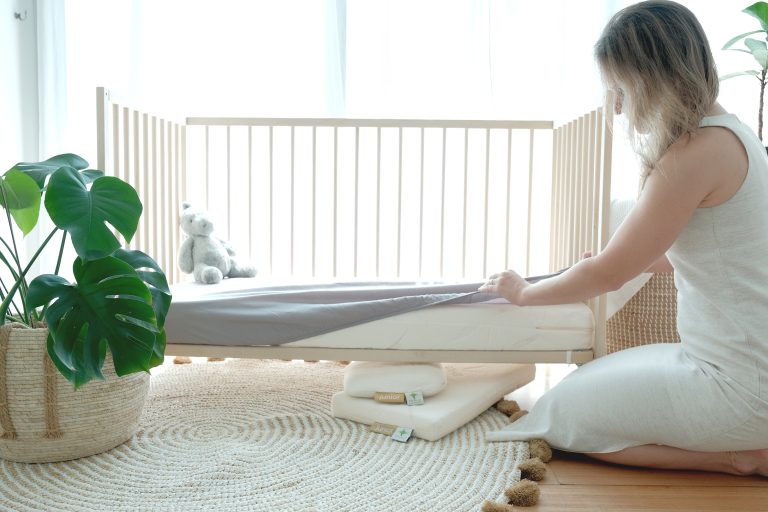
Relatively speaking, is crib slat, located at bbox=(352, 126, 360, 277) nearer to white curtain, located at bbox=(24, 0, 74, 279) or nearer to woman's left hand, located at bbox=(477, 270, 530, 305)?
woman's left hand, located at bbox=(477, 270, 530, 305)

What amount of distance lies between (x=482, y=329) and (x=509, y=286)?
117 mm

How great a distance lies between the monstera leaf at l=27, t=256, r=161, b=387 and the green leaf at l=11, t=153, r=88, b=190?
0.67 ft

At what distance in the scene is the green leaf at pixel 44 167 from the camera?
3.89ft

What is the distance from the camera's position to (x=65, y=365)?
1.03 m

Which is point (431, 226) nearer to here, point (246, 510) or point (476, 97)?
point (476, 97)

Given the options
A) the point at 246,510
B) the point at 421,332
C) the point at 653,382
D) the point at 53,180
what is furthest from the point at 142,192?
the point at 653,382

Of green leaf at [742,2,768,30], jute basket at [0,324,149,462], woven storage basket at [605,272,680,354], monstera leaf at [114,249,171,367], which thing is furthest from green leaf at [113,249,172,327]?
green leaf at [742,2,768,30]

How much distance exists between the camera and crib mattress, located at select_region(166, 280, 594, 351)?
1.36 m

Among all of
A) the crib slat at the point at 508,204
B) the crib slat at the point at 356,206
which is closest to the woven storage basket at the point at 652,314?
Result: the crib slat at the point at 508,204

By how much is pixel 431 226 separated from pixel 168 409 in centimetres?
110

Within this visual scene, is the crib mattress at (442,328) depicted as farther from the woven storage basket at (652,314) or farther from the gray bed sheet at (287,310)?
the woven storage basket at (652,314)

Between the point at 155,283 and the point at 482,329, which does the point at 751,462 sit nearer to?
the point at 482,329

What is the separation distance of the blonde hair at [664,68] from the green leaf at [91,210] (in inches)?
32.1

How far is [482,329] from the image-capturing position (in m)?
1.36
